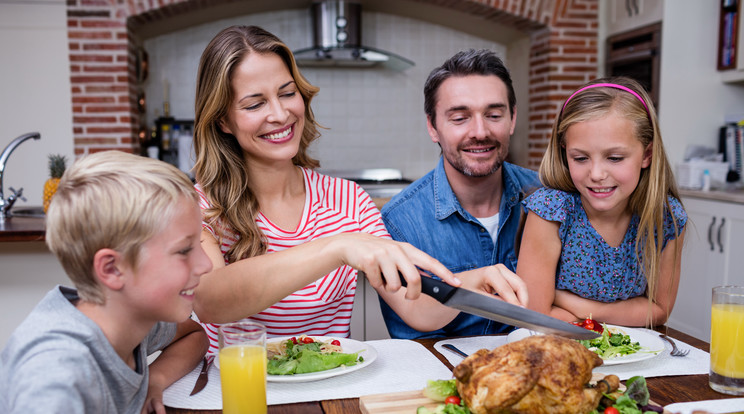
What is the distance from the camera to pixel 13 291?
8.35 ft

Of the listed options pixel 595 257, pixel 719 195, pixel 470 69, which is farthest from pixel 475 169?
pixel 719 195

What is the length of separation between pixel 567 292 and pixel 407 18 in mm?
4226

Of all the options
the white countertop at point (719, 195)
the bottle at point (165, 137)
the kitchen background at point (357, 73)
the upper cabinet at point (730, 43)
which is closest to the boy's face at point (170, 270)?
the white countertop at point (719, 195)

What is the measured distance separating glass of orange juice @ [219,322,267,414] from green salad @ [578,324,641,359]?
672 millimetres

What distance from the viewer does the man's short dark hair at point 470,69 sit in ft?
5.94

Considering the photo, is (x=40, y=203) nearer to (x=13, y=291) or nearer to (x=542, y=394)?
(x=13, y=291)

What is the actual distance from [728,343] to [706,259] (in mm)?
2793

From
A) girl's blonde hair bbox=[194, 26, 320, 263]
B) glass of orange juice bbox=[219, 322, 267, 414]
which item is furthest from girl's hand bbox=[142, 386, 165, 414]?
girl's blonde hair bbox=[194, 26, 320, 263]

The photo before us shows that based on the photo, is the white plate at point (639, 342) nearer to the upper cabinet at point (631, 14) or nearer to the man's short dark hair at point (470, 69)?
the man's short dark hair at point (470, 69)

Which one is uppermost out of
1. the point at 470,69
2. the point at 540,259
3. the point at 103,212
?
the point at 470,69

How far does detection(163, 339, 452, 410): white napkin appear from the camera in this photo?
1.04 m

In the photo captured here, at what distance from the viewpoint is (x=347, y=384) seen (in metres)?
1.10

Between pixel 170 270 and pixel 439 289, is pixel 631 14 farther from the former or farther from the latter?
pixel 170 270

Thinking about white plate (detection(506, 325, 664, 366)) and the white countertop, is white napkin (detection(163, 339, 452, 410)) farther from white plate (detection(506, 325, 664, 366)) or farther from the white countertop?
the white countertop
